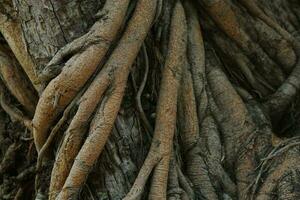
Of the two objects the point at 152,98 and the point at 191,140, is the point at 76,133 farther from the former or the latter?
the point at 191,140

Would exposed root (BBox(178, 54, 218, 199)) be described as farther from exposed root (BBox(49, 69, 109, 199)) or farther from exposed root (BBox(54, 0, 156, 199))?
exposed root (BBox(49, 69, 109, 199))

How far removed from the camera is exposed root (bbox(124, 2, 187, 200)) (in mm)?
2479

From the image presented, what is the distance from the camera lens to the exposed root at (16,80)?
299 cm

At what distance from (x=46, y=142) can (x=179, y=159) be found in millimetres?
572

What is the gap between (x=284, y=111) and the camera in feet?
10.0

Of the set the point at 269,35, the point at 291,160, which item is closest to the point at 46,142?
the point at 291,160

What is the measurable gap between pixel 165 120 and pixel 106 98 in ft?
0.92

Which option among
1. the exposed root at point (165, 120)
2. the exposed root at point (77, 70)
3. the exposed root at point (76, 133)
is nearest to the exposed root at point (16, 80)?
the exposed root at point (77, 70)

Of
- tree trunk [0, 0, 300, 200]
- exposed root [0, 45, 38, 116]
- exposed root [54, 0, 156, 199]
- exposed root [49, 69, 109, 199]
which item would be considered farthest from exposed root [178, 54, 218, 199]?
exposed root [0, 45, 38, 116]

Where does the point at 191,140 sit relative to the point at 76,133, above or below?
below

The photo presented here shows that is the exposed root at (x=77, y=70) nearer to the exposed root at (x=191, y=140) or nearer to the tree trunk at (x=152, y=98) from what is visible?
the tree trunk at (x=152, y=98)

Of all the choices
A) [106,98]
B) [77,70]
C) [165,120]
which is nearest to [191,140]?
[165,120]

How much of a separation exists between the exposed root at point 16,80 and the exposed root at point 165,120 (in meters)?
0.69

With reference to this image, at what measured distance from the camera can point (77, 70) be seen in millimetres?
2480
